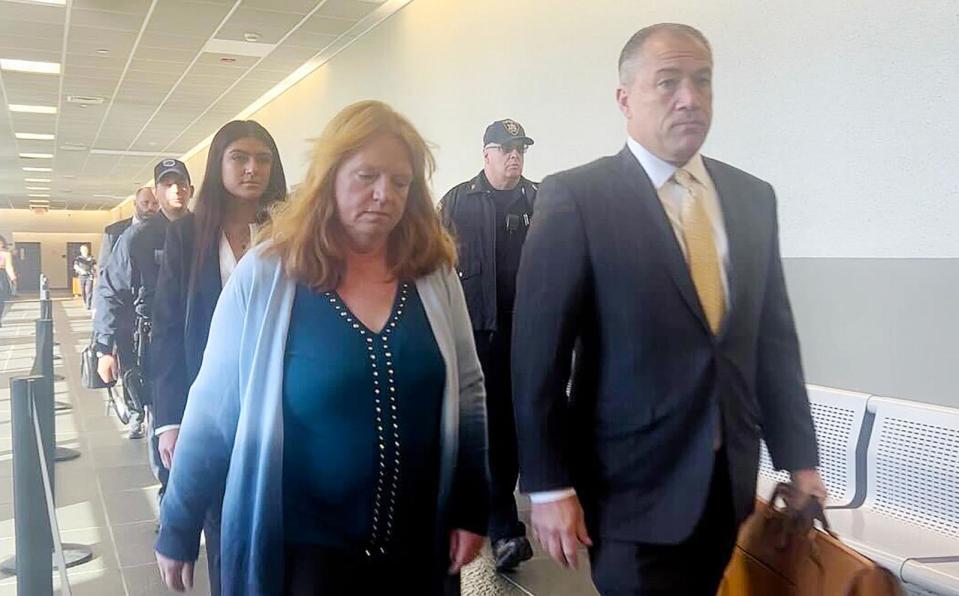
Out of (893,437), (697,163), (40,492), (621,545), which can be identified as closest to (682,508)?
(621,545)

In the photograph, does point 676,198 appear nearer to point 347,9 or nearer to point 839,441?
point 839,441

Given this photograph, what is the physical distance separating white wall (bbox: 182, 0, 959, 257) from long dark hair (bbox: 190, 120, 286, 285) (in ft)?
0.55

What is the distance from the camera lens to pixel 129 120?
15.1 metres

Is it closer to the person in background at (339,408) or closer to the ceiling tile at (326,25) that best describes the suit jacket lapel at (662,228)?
the person in background at (339,408)

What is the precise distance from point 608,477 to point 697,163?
63 centimetres

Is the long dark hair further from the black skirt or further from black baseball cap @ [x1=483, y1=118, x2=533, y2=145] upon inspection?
black baseball cap @ [x1=483, y1=118, x2=533, y2=145]

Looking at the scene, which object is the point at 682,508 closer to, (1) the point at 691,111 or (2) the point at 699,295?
(2) the point at 699,295

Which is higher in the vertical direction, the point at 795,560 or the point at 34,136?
the point at 34,136

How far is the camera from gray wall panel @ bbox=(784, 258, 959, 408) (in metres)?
2.86

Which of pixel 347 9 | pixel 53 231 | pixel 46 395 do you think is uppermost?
pixel 347 9

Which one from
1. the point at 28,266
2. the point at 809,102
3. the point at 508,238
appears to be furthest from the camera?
the point at 28,266

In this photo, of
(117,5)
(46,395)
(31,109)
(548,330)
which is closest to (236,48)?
(117,5)

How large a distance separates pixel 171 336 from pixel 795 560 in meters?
1.67

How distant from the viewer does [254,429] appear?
157cm
